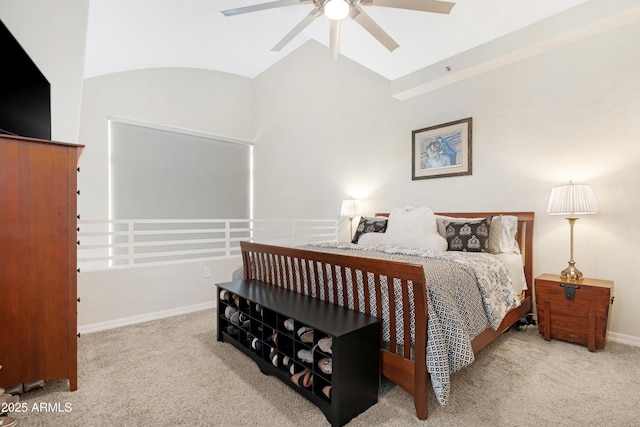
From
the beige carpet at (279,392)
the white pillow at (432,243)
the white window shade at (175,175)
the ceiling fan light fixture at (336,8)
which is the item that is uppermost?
the ceiling fan light fixture at (336,8)

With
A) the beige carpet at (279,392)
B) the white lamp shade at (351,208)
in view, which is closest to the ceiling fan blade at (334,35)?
the white lamp shade at (351,208)

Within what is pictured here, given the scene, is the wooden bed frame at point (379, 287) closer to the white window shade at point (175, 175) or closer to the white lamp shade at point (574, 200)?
the white lamp shade at point (574, 200)

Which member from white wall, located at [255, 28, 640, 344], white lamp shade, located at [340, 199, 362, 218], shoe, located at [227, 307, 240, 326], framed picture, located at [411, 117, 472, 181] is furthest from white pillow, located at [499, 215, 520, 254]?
shoe, located at [227, 307, 240, 326]

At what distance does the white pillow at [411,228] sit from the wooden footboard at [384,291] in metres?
1.11

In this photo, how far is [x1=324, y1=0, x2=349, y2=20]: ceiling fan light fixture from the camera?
6.50ft

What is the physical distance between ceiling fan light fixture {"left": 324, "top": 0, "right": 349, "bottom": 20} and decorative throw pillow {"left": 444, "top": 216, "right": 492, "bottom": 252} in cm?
196

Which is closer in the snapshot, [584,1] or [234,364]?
[234,364]

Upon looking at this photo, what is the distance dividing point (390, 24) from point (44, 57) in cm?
276

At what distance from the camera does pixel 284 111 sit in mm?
5562

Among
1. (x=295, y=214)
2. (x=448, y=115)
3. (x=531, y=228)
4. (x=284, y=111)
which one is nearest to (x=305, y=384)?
(x=531, y=228)

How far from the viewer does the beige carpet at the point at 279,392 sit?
154cm

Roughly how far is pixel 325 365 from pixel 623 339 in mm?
2540

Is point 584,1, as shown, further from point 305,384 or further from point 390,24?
point 305,384

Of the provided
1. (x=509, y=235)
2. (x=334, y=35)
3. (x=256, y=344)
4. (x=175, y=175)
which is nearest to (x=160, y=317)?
(x=256, y=344)
